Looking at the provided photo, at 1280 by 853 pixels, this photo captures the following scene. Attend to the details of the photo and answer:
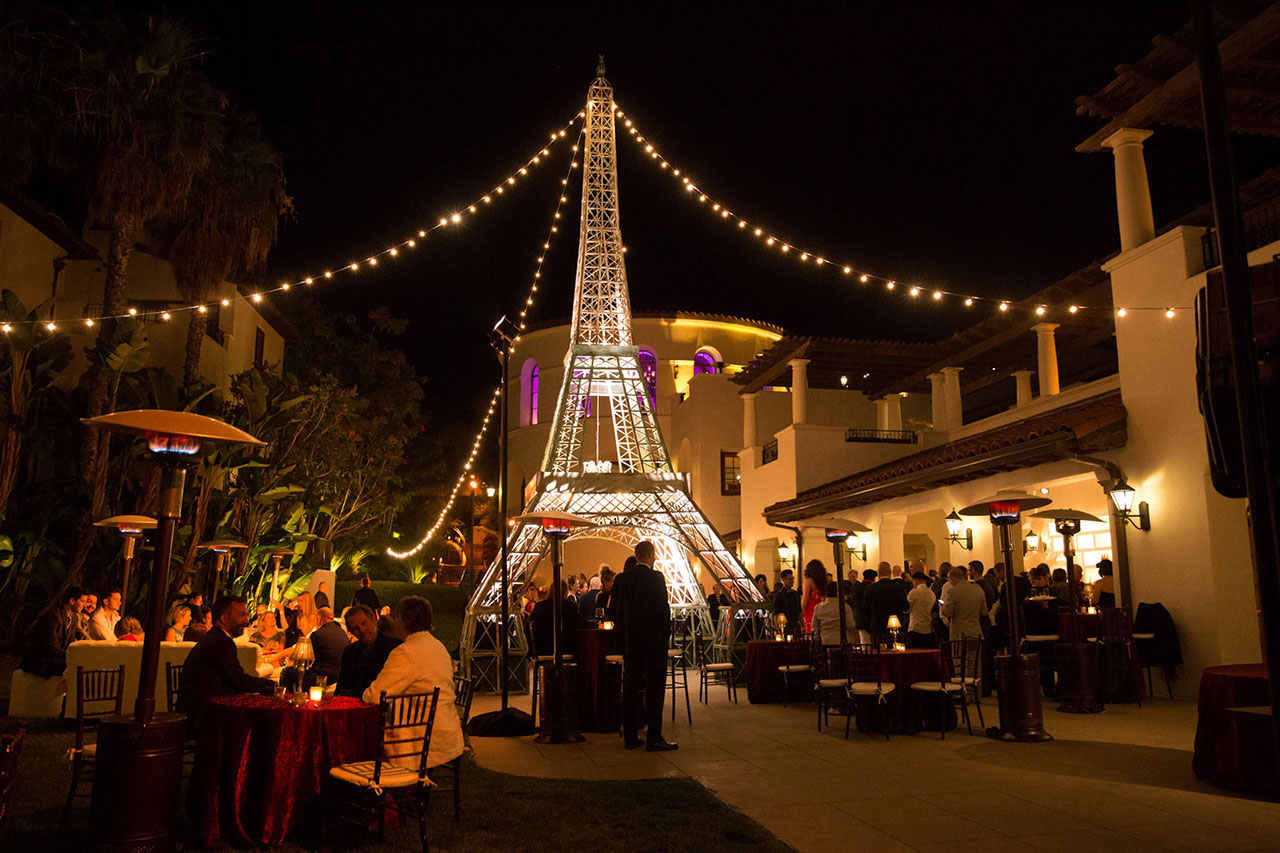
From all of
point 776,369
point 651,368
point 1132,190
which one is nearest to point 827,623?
point 1132,190

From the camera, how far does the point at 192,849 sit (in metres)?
5.47

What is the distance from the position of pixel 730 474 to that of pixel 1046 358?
1590 centimetres

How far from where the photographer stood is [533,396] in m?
39.3

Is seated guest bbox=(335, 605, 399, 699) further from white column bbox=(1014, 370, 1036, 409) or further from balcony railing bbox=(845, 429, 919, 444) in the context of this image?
balcony railing bbox=(845, 429, 919, 444)

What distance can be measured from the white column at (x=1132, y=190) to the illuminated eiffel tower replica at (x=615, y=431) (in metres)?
10.4

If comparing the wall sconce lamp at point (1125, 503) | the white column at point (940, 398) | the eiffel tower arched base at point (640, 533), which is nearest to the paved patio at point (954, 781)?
the wall sconce lamp at point (1125, 503)

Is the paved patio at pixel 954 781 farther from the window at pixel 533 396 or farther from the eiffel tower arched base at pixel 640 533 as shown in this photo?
the window at pixel 533 396

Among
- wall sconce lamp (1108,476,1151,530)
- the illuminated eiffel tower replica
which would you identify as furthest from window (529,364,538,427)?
wall sconce lamp (1108,476,1151,530)

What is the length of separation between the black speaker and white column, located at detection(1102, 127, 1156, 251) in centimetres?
1148

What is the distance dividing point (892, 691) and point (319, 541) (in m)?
17.2

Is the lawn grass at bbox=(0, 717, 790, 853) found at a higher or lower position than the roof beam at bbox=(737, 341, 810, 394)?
lower

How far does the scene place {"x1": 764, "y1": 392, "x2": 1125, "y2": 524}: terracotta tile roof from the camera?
44.2 ft

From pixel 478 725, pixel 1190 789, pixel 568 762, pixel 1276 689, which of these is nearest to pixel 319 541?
pixel 478 725

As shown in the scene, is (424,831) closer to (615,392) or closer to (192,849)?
(192,849)
